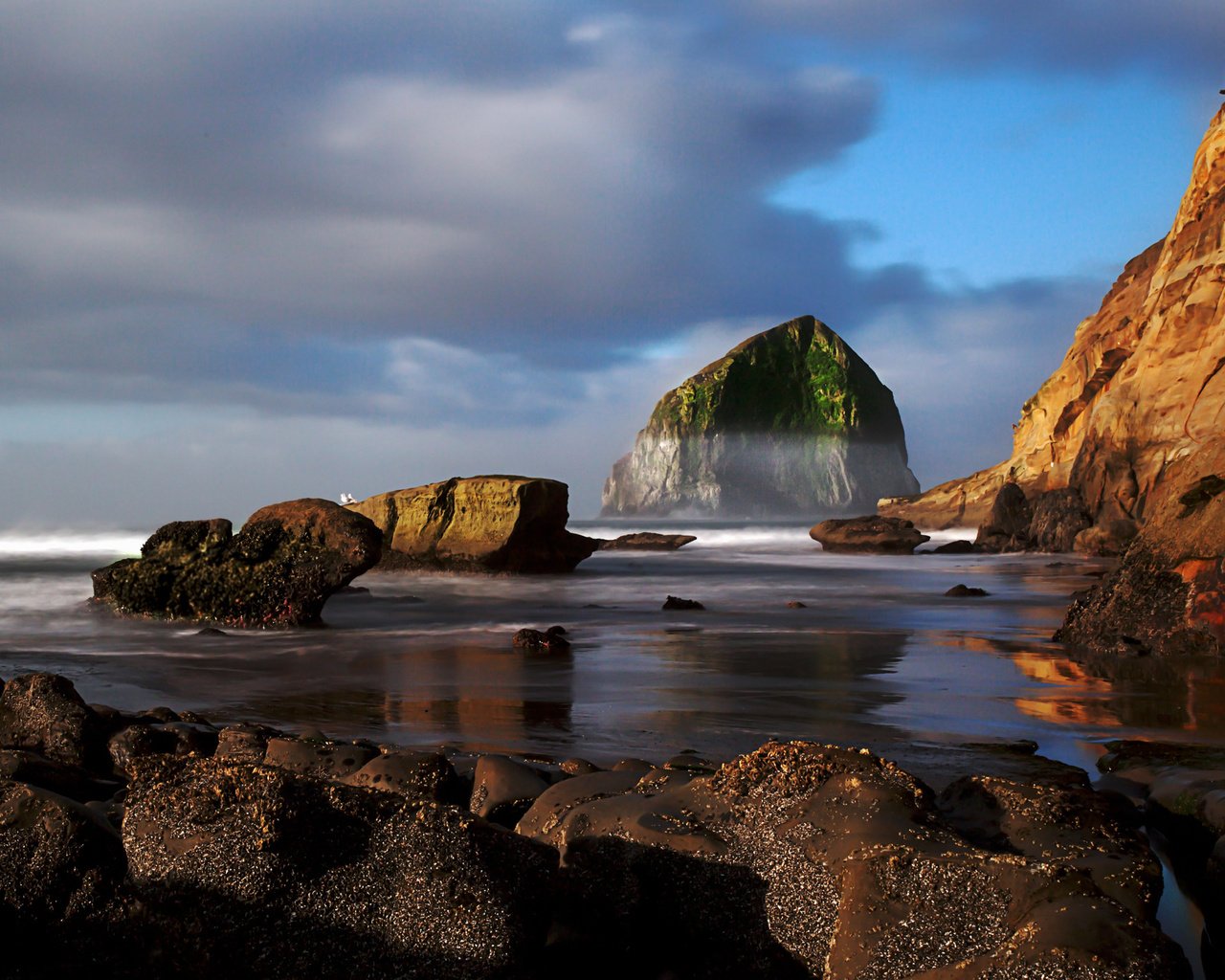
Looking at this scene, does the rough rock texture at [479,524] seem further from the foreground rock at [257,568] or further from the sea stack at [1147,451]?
the sea stack at [1147,451]

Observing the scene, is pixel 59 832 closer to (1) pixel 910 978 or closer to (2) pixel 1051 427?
(1) pixel 910 978

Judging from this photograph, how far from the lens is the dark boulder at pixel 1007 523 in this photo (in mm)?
28047

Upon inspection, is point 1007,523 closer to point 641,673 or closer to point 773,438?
point 641,673

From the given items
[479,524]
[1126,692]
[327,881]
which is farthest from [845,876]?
[479,524]

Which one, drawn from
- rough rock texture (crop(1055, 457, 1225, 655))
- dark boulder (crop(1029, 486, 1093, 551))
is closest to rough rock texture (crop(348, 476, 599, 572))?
rough rock texture (crop(1055, 457, 1225, 655))

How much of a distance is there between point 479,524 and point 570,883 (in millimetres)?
16057

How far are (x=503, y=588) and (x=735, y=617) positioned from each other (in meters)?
5.48

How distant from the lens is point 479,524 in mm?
18375

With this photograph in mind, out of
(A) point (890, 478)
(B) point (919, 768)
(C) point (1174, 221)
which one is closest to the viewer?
(B) point (919, 768)

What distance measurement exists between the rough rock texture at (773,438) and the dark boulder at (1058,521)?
302 feet

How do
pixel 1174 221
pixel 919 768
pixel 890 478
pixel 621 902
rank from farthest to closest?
pixel 890 478
pixel 1174 221
pixel 919 768
pixel 621 902

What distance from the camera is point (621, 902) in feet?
8.09

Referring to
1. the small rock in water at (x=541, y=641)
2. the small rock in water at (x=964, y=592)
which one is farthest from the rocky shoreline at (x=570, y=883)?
the small rock in water at (x=964, y=592)

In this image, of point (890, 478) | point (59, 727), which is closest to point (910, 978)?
point (59, 727)
